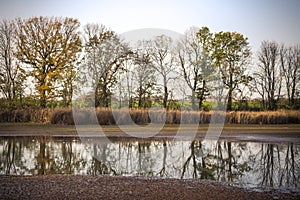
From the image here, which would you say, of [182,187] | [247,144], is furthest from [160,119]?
[182,187]

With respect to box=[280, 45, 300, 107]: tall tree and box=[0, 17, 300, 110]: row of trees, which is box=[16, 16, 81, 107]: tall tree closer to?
box=[0, 17, 300, 110]: row of trees

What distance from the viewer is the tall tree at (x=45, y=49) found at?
3175 centimetres

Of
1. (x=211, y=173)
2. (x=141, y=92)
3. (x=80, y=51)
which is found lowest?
(x=211, y=173)

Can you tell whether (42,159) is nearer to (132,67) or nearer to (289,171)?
(289,171)

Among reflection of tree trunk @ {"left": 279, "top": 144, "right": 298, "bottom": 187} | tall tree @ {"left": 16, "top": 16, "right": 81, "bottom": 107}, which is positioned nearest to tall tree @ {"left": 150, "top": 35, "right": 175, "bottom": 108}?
tall tree @ {"left": 16, "top": 16, "right": 81, "bottom": 107}

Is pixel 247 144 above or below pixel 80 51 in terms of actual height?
below

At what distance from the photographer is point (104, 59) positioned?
111 feet

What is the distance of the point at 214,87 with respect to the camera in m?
36.9

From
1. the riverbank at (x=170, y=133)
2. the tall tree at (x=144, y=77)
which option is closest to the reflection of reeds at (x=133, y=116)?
the riverbank at (x=170, y=133)

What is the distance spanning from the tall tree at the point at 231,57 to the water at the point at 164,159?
23955 mm

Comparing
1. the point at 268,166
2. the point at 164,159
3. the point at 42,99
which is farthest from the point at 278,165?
the point at 42,99

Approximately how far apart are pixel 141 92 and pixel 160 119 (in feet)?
40.7

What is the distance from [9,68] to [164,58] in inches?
654

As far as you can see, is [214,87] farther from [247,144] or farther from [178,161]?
[178,161]
